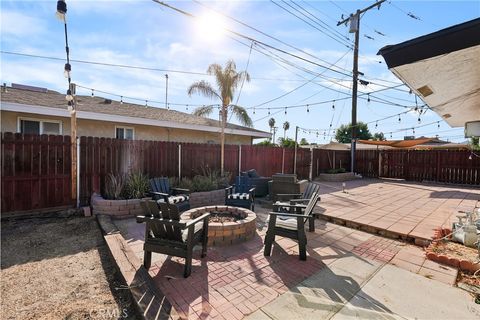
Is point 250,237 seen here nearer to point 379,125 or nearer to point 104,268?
point 104,268

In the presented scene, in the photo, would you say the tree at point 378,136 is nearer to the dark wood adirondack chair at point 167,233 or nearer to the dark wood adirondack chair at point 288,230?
the dark wood adirondack chair at point 288,230

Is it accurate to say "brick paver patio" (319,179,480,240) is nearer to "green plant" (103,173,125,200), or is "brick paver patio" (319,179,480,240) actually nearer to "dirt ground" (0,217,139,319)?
"dirt ground" (0,217,139,319)

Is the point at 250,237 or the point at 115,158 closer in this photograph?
the point at 250,237

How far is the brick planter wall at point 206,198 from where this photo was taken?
247 inches

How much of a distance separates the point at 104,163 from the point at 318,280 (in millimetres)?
5841

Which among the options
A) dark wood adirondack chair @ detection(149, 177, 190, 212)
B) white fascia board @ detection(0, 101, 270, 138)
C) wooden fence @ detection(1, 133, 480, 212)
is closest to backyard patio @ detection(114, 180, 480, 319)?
dark wood adirondack chair @ detection(149, 177, 190, 212)

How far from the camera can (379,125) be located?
16.8 meters

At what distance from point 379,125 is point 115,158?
681 inches

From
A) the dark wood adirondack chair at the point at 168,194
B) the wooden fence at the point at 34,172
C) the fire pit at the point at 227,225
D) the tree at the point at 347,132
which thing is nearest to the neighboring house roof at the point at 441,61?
the fire pit at the point at 227,225

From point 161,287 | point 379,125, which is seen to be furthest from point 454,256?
point 379,125

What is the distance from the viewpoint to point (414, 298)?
94.4 inches

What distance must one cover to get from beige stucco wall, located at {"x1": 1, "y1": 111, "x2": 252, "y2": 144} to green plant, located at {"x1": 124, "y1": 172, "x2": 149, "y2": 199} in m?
3.82

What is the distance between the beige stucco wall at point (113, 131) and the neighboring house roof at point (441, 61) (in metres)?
8.86

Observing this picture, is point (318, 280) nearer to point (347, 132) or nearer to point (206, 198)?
point (206, 198)
